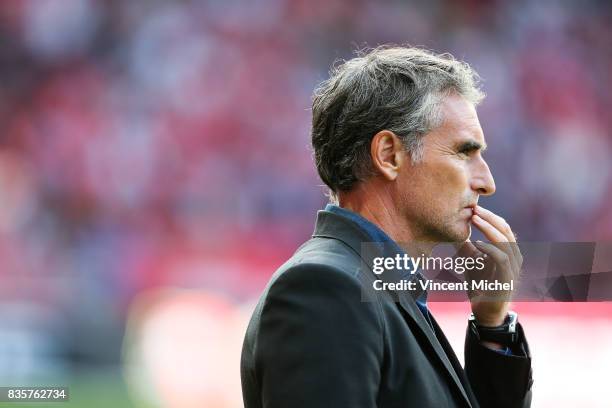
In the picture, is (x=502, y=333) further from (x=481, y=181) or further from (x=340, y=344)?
(x=340, y=344)

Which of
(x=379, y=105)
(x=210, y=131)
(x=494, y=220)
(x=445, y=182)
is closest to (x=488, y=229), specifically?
(x=494, y=220)

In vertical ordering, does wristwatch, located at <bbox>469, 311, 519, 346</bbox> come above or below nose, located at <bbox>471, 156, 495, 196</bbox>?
below

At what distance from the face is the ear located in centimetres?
2

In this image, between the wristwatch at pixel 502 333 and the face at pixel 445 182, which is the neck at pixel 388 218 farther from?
the wristwatch at pixel 502 333

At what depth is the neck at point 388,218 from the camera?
1.87 m

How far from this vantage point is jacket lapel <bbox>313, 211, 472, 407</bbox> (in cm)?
167

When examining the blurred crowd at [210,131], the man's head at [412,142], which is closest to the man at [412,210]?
the man's head at [412,142]

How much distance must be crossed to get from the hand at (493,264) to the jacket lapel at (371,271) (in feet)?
0.71

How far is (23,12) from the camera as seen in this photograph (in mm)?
6445

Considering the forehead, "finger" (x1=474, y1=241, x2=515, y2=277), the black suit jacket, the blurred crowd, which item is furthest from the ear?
the blurred crowd

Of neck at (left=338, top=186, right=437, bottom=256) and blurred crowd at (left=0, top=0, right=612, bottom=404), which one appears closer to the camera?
neck at (left=338, top=186, right=437, bottom=256)

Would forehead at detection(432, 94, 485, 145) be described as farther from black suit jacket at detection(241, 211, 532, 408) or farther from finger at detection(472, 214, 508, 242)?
black suit jacket at detection(241, 211, 532, 408)

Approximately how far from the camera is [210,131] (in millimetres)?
6434

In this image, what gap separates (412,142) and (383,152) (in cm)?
7
